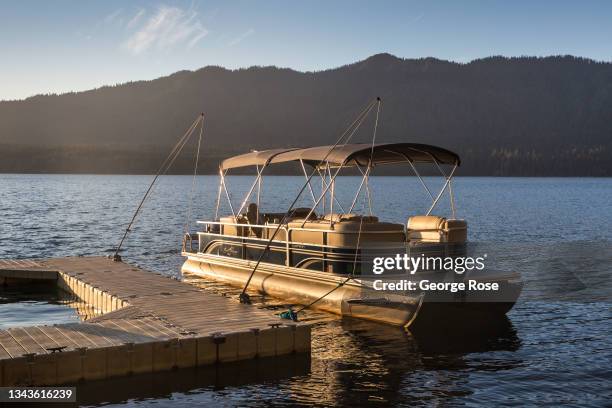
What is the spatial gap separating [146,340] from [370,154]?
8220 mm

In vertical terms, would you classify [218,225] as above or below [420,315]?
above

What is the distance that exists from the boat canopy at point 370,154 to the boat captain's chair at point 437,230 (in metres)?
1.72

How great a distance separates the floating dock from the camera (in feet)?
37.2

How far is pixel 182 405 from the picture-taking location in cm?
1141

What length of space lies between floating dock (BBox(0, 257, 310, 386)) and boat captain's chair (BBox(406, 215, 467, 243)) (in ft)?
18.1

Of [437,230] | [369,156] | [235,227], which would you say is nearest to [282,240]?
[235,227]

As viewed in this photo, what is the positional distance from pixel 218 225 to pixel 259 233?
3.70m

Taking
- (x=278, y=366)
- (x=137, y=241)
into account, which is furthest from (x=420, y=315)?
(x=137, y=241)

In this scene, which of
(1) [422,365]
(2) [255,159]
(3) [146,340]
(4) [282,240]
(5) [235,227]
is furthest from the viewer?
(5) [235,227]

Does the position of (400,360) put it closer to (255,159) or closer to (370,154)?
(370,154)

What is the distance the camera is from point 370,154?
1819 cm

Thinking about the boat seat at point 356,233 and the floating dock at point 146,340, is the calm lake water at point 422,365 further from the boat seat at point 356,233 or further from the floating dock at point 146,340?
the boat seat at point 356,233

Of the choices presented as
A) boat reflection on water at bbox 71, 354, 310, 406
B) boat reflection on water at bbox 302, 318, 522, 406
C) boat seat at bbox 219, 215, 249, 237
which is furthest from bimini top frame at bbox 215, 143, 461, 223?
boat reflection on water at bbox 71, 354, 310, 406

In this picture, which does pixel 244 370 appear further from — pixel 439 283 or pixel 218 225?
pixel 218 225
